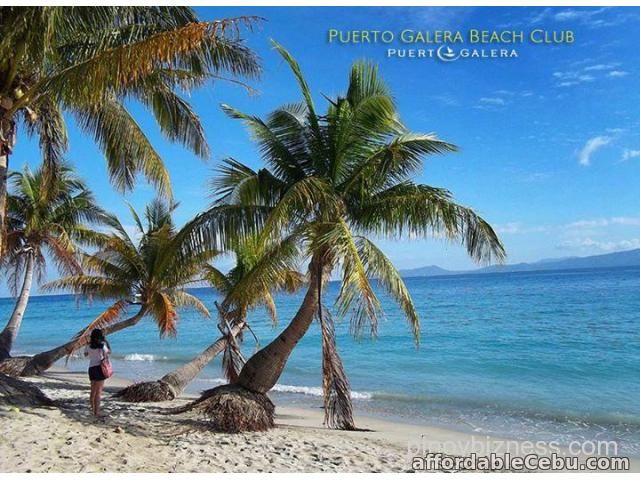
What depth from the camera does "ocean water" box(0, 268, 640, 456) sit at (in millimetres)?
11399

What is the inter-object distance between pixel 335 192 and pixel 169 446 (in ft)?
15.5

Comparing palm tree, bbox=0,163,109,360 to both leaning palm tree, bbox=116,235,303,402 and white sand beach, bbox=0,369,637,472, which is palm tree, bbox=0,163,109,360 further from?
white sand beach, bbox=0,369,637,472

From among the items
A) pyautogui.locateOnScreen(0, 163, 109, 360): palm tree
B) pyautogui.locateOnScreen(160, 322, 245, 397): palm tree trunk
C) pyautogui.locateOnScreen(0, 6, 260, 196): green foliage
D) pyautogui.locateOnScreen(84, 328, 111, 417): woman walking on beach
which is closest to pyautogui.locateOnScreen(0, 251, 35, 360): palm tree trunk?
pyautogui.locateOnScreen(0, 163, 109, 360): palm tree

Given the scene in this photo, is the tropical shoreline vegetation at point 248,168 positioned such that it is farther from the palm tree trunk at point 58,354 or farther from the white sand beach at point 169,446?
A: the palm tree trunk at point 58,354

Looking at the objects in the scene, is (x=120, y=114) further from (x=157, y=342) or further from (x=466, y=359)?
(x=157, y=342)

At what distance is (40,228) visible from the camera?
1569 cm

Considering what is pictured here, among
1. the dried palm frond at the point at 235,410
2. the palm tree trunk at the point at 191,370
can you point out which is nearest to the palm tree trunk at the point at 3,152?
the dried palm frond at the point at 235,410

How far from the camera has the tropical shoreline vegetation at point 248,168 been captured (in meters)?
7.09

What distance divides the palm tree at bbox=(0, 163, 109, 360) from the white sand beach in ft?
25.6

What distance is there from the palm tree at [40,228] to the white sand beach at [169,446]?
25.6 feet

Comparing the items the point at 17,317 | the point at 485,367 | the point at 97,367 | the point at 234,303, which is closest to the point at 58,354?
the point at 17,317

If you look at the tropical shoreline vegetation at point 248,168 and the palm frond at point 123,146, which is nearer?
the tropical shoreline vegetation at point 248,168

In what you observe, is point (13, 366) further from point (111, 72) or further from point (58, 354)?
point (111, 72)

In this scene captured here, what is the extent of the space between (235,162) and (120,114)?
224 centimetres
